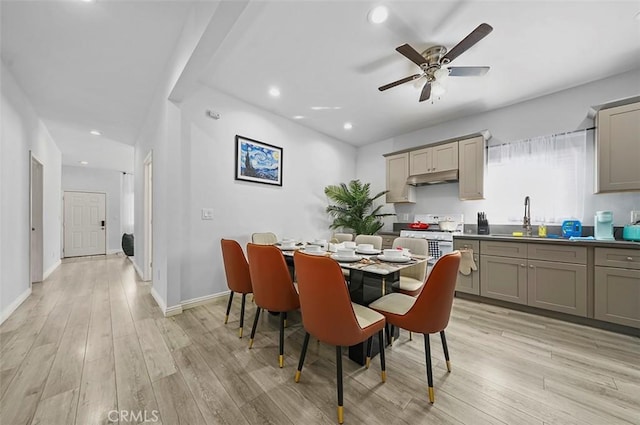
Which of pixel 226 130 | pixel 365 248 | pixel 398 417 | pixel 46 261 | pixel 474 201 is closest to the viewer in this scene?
pixel 398 417

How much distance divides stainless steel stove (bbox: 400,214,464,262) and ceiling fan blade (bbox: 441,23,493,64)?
7.40 feet

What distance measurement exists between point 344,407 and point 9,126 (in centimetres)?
444

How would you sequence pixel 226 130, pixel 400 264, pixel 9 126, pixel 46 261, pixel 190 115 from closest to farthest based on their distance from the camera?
1. pixel 400 264
2. pixel 9 126
3. pixel 190 115
4. pixel 226 130
5. pixel 46 261

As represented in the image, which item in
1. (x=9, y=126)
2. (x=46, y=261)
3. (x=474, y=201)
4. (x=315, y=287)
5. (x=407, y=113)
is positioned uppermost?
(x=407, y=113)

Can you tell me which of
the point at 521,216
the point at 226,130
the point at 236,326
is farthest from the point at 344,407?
the point at 521,216

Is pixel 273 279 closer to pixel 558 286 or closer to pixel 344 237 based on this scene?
pixel 344 237

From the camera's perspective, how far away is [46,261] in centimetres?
430

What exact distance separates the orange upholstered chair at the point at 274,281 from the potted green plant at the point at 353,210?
9.41 ft

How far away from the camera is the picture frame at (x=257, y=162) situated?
3330mm

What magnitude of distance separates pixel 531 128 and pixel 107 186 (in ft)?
34.0

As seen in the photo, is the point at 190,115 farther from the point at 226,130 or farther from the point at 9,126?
the point at 9,126

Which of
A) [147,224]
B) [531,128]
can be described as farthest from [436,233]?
[147,224]

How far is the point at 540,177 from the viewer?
3.22 m

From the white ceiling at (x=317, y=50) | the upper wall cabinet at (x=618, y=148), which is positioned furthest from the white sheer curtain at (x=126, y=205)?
the upper wall cabinet at (x=618, y=148)
